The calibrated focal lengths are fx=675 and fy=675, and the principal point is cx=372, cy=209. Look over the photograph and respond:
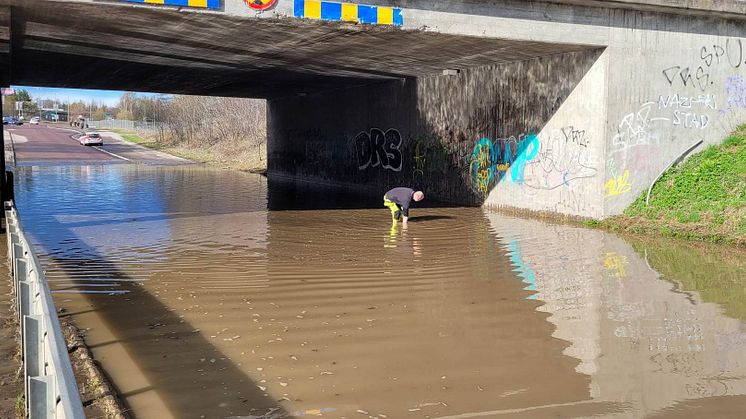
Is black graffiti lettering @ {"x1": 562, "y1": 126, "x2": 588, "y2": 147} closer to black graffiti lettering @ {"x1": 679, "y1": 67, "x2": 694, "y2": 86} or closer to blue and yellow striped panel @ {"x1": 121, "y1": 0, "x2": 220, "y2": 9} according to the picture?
black graffiti lettering @ {"x1": 679, "y1": 67, "x2": 694, "y2": 86}

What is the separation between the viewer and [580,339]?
6.23 meters

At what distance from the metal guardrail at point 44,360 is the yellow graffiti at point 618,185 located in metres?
11.4

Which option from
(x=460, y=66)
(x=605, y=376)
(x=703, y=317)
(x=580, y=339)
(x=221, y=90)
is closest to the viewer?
(x=605, y=376)

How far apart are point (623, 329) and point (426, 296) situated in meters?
2.26

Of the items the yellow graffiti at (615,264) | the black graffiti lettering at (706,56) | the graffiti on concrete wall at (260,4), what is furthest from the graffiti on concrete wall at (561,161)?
the graffiti on concrete wall at (260,4)

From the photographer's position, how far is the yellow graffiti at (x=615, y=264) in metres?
9.34

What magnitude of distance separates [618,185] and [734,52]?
4.19 meters

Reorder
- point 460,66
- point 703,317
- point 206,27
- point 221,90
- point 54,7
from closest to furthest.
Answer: point 703,317
point 54,7
point 206,27
point 460,66
point 221,90

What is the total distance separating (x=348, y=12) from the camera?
12258 mm

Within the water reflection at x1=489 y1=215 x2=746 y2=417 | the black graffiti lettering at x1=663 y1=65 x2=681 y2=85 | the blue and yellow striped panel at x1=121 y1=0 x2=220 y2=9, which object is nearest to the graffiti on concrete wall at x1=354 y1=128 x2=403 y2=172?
the black graffiti lettering at x1=663 y1=65 x2=681 y2=85

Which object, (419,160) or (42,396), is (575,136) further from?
(42,396)

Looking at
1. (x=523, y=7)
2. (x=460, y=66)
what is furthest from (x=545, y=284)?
(x=460, y=66)

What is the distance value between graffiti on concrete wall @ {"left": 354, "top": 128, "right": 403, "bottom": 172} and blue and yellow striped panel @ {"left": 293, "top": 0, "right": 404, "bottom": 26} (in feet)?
32.0

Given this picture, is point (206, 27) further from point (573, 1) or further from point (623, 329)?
point (623, 329)
